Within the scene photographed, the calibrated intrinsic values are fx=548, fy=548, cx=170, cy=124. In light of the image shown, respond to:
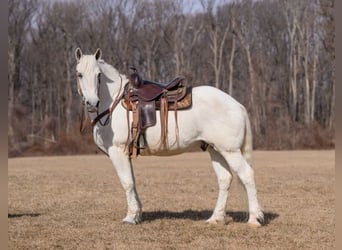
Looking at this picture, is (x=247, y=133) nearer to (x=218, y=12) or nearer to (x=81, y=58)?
(x=81, y=58)

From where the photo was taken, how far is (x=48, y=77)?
52.6 meters

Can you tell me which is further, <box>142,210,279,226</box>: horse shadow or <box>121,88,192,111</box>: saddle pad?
<box>142,210,279,226</box>: horse shadow

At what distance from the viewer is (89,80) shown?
704 centimetres

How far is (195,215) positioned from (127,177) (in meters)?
1.51

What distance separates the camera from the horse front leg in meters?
7.50

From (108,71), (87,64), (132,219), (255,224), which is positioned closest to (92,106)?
(87,64)

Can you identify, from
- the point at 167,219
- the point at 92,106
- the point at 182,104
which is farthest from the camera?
Result: the point at 167,219

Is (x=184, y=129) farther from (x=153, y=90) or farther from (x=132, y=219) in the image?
(x=132, y=219)

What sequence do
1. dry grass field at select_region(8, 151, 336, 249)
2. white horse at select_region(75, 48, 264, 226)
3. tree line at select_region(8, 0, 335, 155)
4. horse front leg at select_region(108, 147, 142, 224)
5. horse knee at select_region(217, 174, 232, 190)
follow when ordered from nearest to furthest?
dry grass field at select_region(8, 151, 336, 249) → white horse at select_region(75, 48, 264, 226) → horse front leg at select_region(108, 147, 142, 224) → horse knee at select_region(217, 174, 232, 190) → tree line at select_region(8, 0, 335, 155)

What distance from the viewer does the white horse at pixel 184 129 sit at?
7219 mm

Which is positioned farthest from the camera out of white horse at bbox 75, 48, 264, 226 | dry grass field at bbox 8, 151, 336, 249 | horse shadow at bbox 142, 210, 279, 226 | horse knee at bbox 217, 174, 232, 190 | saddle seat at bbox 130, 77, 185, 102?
horse shadow at bbox 142, 210, 279, 226

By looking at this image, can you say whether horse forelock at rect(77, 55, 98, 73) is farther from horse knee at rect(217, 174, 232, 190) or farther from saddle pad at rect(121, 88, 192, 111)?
horse knee at rect(217, 174, 232, 190)

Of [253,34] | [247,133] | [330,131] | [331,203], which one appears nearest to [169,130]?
[247,133]

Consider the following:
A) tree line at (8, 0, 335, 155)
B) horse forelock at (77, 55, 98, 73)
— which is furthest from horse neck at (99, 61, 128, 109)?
tree line at (8, 0, 335, 155)
